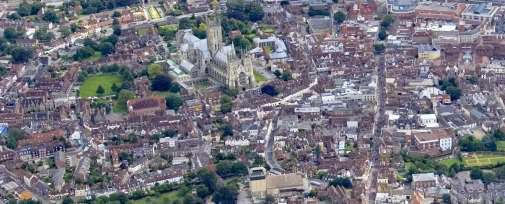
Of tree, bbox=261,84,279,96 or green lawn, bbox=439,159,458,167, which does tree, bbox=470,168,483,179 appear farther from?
tree, bbox=261,84,279,96

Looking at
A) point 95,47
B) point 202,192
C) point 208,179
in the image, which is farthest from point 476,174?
point 95,47

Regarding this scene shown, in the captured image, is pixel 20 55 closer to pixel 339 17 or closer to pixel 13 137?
pixel 13 137

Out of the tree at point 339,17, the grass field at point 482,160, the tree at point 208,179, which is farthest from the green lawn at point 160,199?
the tree at point 339,17

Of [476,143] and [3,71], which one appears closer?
[476,143]

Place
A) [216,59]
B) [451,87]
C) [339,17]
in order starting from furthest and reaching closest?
[339,17], [216,59], [451,87]

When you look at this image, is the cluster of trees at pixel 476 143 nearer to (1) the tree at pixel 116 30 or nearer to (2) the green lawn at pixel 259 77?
(2) the green lawn at pixel 259 77

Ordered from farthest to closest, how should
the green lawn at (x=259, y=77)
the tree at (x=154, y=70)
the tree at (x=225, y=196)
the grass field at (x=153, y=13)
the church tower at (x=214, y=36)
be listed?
the grass field at (x=153, y=13) < the church tower at (x=214, y=36) < the tree at (x=154, y=70) < the green lawn at (x=259, y=77) < the tree at (x=225, y=196)
